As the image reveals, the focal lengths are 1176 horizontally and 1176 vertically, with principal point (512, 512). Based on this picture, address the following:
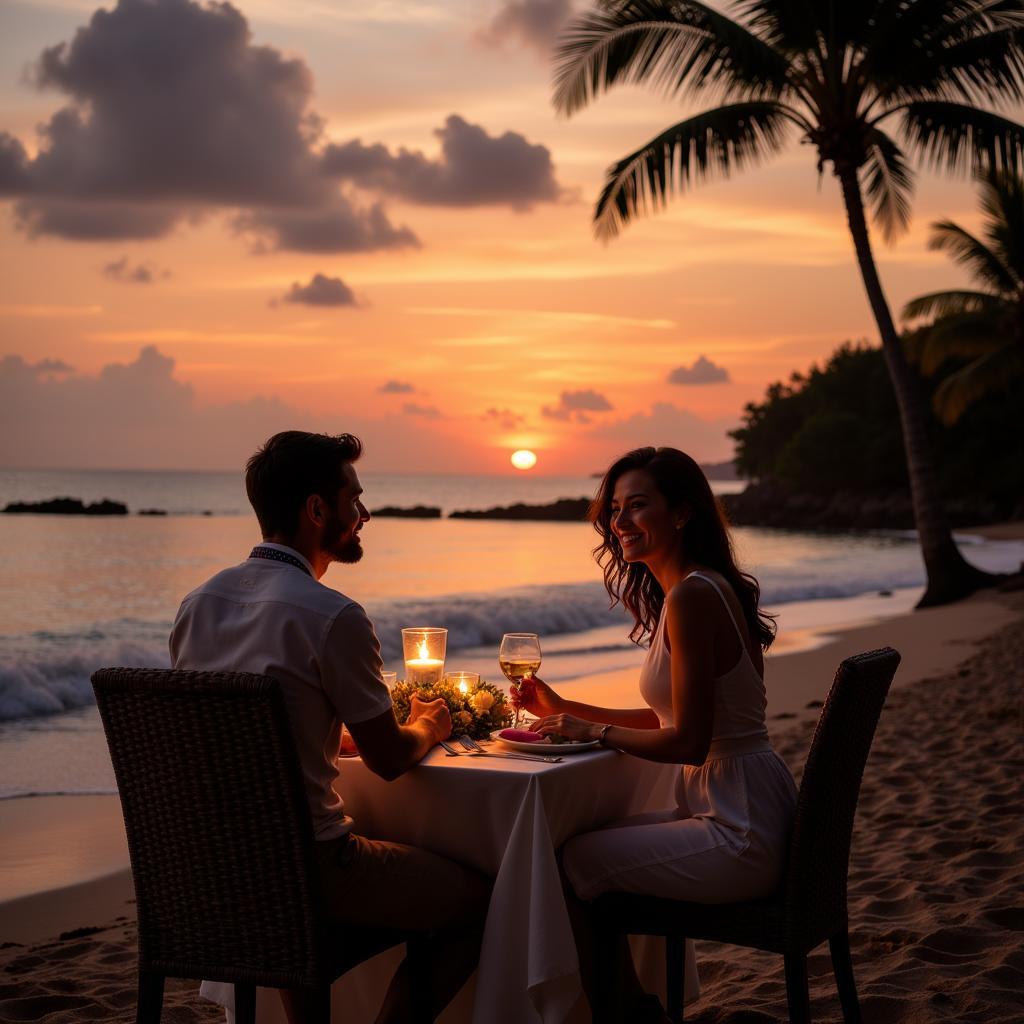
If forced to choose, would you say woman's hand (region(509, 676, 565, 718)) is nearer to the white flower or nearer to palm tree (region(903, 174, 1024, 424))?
the white flower

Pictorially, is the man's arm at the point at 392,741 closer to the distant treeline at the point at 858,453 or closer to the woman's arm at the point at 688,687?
the woman's arm at the point at 688,687

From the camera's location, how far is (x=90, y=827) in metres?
7.01

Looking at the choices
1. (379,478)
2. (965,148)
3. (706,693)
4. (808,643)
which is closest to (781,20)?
(965,148)

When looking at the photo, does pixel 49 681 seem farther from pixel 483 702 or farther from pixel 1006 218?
pixel 1006 218

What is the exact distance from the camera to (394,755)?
3.12 metres

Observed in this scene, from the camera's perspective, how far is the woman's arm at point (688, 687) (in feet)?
11.0

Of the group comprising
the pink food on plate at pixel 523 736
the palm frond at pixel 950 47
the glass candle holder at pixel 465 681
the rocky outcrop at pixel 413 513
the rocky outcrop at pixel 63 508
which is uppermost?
the palm frond at pixel 950 47

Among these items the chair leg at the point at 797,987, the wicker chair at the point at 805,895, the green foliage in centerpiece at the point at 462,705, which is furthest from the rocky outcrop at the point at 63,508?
the chair leg at the point at 797,987

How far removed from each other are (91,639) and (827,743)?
638 inches

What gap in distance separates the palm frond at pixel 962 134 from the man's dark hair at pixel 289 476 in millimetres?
15230

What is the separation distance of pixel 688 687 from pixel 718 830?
414 millimetres

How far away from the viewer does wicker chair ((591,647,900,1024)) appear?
3.20 m

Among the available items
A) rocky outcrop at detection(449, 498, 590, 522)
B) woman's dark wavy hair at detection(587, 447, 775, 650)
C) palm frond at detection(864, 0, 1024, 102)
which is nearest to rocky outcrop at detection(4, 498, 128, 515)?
rocky outcrop at detection(449, 498, 590, 522)

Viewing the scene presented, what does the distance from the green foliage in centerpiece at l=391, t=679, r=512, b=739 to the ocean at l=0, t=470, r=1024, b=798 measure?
0.93 meters
